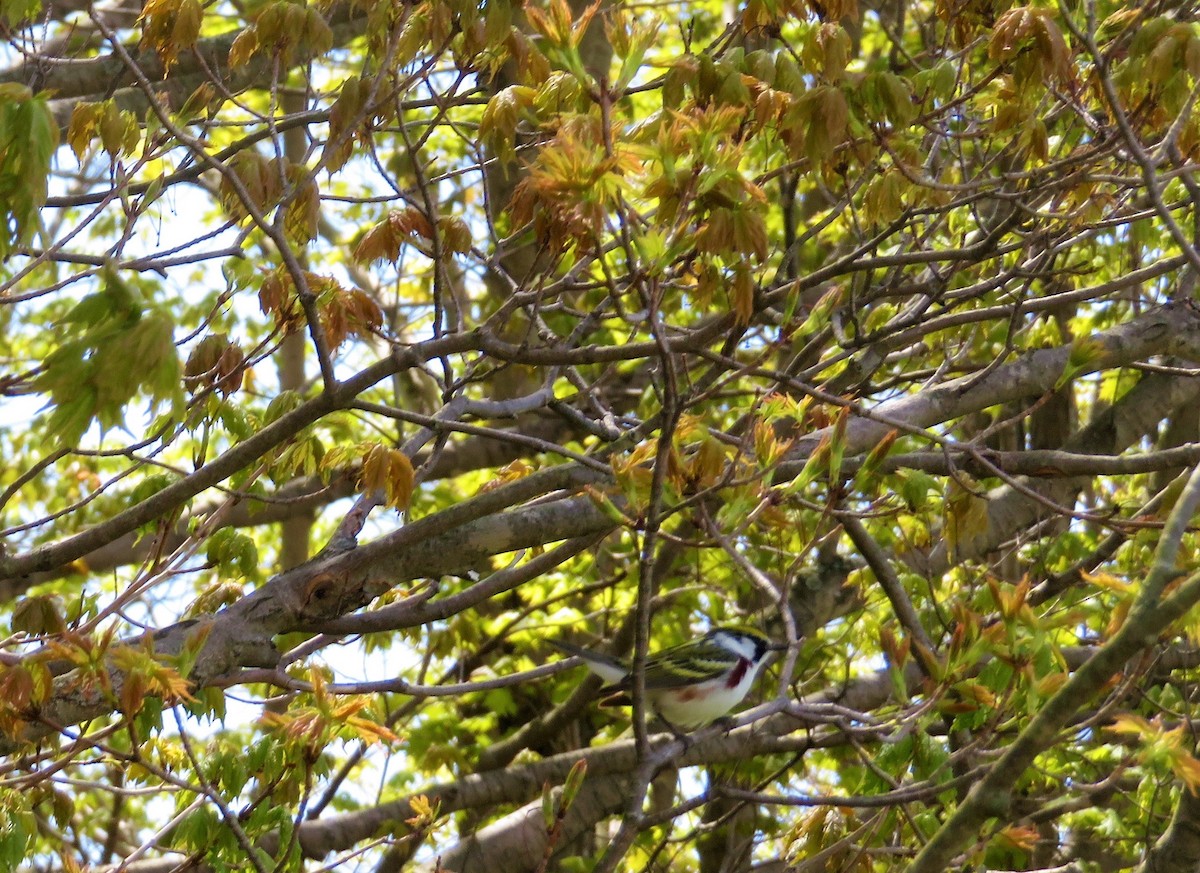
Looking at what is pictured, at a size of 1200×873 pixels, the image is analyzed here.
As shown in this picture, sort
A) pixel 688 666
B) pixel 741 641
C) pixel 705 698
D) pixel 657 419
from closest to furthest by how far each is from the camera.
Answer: pixel 657 419 → pixel 705 698 → pixel 688 666 → pixel 741 641

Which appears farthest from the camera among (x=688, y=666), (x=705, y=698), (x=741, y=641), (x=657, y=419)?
(x=741, y=641)

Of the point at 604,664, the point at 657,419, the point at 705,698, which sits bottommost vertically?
the point at 705,698

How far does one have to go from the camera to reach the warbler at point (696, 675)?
4582mm

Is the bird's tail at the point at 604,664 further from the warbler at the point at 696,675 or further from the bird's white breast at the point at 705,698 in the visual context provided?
the bird's white breast at the point at 705,698

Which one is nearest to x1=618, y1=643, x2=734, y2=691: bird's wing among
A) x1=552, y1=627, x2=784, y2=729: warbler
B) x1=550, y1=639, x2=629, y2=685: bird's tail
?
x1=552, y1=627, x2=784, y2=729: warbler

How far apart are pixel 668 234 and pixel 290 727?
4.09 ft

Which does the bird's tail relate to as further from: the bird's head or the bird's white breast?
the bird's head

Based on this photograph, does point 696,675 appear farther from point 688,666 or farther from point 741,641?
point 741,641

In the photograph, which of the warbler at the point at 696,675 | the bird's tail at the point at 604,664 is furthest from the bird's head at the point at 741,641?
the bird's tail at the point at 604,664

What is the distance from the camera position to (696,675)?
464 centimetres

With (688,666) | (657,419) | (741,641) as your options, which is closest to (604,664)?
(688,666)

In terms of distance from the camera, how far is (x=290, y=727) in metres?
2.49

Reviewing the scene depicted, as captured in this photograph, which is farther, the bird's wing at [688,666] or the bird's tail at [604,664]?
the bird's wing at [688,666]

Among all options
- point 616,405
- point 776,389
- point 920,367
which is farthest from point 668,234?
point 616,405
